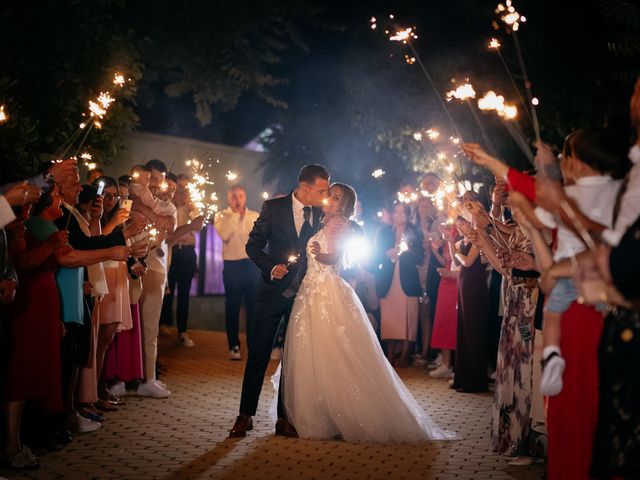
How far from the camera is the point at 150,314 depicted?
10773 mm

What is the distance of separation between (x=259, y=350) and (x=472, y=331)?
156 inches

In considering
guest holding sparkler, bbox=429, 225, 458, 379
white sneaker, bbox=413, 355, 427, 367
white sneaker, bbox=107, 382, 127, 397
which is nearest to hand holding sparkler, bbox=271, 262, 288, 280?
white sneaker, bbox=107, 382, 127, 397

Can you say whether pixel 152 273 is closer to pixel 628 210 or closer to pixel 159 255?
pixel 159 255

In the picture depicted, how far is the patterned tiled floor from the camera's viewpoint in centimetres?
687

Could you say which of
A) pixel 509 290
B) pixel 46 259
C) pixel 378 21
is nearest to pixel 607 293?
pixel 509 290

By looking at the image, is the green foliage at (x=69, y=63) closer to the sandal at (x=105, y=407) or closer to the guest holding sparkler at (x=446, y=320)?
the sandal at (x=105, y=407)

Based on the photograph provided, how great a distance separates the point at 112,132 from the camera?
39.8 feet

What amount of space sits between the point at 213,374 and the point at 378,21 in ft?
34.0

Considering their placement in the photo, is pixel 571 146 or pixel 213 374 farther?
pixel 213 374

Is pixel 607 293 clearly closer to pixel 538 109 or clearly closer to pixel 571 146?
pixel 571 146

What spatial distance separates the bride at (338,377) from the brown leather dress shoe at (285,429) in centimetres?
6

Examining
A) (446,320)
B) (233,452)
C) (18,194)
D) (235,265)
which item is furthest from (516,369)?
(235,265)

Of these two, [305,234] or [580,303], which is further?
[305,234]

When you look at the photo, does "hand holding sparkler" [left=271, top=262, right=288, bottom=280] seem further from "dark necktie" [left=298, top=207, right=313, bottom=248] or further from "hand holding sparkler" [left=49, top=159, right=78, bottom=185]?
"hand holding sparkler" [left=49, top=159, right=78, bottom=185]
